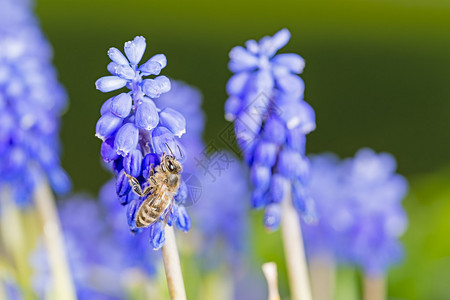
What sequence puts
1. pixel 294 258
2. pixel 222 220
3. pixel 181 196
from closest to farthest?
1. pixel 181 196
2. pixel 294 258
3. pixel 222 220

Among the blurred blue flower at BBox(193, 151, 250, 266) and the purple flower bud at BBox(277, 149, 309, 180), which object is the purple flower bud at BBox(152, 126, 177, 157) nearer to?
the purple flower bud at BBox(277, 149, 309, 180)

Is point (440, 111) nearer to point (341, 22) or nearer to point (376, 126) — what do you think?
point (376, 126)

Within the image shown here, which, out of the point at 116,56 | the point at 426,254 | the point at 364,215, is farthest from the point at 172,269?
the point at 426,254

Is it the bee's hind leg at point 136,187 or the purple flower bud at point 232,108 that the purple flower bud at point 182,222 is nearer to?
the bee's hind leg at point 136,187

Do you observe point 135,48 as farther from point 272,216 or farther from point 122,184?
point 272,216

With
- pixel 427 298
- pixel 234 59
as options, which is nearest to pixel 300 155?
pixel 234 59
